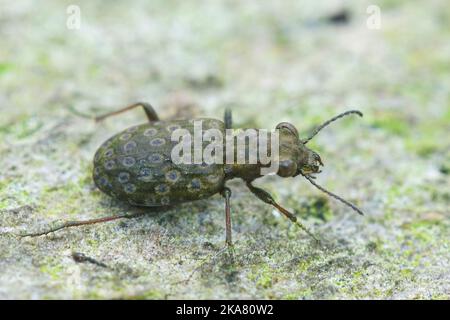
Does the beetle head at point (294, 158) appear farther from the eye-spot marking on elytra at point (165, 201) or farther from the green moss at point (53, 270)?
the green moss at point (53, 270)

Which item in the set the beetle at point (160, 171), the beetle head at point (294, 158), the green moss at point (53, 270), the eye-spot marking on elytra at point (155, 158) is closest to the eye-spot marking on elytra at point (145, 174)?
the beetle at point (160, 171)

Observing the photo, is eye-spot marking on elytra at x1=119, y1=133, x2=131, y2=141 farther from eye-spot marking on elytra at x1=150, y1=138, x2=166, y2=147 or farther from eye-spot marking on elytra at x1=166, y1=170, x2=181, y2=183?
eye-spot marking on elytra at x1=166, y1=170, x2=181, y2=183

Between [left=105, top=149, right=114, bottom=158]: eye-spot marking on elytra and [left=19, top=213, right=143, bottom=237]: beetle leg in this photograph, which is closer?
[left=19, top=213, right=143, bottom=237]: beetle leg

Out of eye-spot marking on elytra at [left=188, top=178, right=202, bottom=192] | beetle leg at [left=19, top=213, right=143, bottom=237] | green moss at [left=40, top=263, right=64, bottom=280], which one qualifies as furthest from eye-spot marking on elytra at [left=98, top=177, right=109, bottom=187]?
green moss at [left=40, top=263, right=64, bottom=280]

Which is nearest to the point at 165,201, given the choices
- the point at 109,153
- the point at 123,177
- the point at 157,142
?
the point at 123,177

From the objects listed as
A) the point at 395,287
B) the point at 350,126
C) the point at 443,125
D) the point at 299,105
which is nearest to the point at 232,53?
the point at 299,105

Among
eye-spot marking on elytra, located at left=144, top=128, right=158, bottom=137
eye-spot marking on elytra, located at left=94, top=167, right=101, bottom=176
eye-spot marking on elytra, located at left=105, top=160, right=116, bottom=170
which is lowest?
eye-spot marking on elytra, located at left=94, top=167, right=101, bottom=176

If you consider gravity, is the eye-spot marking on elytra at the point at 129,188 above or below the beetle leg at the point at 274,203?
above

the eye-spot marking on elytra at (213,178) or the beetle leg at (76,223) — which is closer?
the beetle leg at (76,223)
